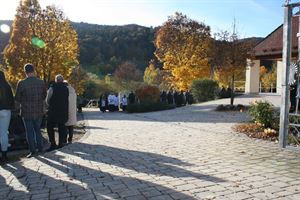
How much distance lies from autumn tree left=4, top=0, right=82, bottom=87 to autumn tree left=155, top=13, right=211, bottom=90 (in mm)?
16188

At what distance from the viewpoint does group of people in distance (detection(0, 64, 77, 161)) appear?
743 centimetres

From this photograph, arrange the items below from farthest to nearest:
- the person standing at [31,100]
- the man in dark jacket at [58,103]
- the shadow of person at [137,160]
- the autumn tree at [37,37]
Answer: the autumn tree at [37,37]
the man in dark jacket at [58,103]
the person standing at [31,100]
the shadow of person at [137,160]

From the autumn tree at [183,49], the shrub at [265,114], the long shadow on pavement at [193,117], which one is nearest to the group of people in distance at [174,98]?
the long shadow on pavement at [193,117]

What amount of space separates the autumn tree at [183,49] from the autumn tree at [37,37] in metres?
16.2

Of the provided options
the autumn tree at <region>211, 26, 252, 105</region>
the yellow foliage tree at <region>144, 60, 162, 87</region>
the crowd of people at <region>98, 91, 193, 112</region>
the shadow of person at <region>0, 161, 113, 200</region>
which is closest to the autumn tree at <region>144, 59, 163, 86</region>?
the yellow foliage tree at <region>144, 60, 162, 87</region>

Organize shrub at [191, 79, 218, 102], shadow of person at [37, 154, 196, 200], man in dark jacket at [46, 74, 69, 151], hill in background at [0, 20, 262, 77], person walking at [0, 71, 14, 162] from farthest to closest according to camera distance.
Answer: hill in background at [0, 20, 262, 77] → shrub at [191, 79, 218, 102] → man in dark jacket at [46, 74, 69, 151] → person walking at [0, 71, 14, 162] → shadow of person at [37, 154, 196, 200]

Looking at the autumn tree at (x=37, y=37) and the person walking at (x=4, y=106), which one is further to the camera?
the autumn tree at (x=37, y=37)

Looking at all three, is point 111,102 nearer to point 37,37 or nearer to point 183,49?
point 37,37

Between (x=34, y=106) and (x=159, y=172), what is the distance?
10.4 feet

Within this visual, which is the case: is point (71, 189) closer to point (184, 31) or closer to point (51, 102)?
point (51, 102)

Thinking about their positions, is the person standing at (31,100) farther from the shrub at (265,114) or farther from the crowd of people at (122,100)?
the crowd of people at (122,100)

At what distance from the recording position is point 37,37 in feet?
74.6

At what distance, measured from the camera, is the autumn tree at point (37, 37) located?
22.5 meters

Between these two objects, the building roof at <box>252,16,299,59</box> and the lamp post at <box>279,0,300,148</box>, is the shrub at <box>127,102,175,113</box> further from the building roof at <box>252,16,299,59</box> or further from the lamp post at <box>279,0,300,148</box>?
the lamp post at <box>279,0,300,148</box>
